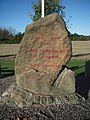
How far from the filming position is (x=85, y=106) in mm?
6258

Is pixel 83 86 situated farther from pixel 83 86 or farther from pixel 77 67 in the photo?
pixel 77 67

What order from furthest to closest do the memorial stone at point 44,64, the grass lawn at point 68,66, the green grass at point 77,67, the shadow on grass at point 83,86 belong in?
1. the green grass at point 77,67
2. the grass lawn at point 68,66
3. the shadow on grass at point 83,86
4. the memorial stone at point 44,64

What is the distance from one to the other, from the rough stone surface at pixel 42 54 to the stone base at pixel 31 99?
186 mm

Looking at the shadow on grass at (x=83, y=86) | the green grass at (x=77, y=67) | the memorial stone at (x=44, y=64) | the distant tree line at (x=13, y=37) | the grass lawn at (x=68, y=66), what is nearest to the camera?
the memorial stone at (x=44, y=64)

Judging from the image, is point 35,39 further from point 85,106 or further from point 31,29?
point 85,106

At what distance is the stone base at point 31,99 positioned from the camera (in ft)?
20.6

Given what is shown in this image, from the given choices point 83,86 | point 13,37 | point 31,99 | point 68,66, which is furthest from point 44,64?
point 13,37

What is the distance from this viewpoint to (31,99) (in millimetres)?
6348

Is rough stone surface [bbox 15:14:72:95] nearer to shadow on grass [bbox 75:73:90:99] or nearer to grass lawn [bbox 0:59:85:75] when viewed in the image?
shadow on grass [bbox 75:73:90:99]

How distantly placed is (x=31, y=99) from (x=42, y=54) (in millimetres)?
1288

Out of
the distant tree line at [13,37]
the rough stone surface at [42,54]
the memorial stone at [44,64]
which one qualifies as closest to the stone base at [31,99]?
the memorial stone at [44,64]

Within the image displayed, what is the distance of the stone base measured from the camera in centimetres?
629

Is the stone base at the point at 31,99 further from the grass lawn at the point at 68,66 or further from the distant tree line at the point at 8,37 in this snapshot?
the distant tree line at the point at 8,37

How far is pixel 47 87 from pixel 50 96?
0.86ft
